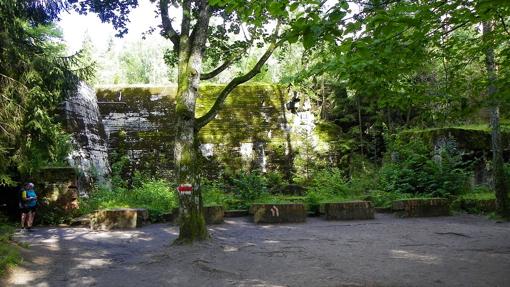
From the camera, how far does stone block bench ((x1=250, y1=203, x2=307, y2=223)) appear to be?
1226 cm

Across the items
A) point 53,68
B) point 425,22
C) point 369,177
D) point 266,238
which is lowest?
point 266,238

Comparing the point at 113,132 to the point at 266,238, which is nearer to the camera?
the point at 266,238

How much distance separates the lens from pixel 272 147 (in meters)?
20.0

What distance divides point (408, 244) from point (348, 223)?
345cm

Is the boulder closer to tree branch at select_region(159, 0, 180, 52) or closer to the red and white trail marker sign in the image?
the red and white trail marker sign

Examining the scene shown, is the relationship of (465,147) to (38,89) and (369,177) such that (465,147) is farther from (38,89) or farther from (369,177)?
(38,89)

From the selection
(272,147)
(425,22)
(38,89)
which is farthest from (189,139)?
(272,147)

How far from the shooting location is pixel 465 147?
1565cm

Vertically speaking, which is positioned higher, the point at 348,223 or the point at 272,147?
the point at 272,147

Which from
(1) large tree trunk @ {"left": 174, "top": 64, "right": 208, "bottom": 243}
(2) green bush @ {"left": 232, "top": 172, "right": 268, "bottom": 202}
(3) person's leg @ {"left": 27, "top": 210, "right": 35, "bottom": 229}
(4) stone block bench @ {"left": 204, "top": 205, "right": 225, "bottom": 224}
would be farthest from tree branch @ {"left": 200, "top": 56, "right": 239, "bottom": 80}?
(3) person's leg @ {"left": 27, "top": 210, "right": 35, "bottom": 229}

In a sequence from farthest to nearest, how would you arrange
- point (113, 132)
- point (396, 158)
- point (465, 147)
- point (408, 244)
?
1. point (113, 132)
2. point (396, 158)
3. point (465, 147)
4. point (408, 244)

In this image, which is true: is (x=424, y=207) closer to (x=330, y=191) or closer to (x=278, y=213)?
(x=330, y=191)

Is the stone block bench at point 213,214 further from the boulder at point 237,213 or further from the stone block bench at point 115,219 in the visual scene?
the stone block bench at point 115,219

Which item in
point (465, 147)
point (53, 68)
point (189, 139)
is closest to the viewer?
point (189, 139)
